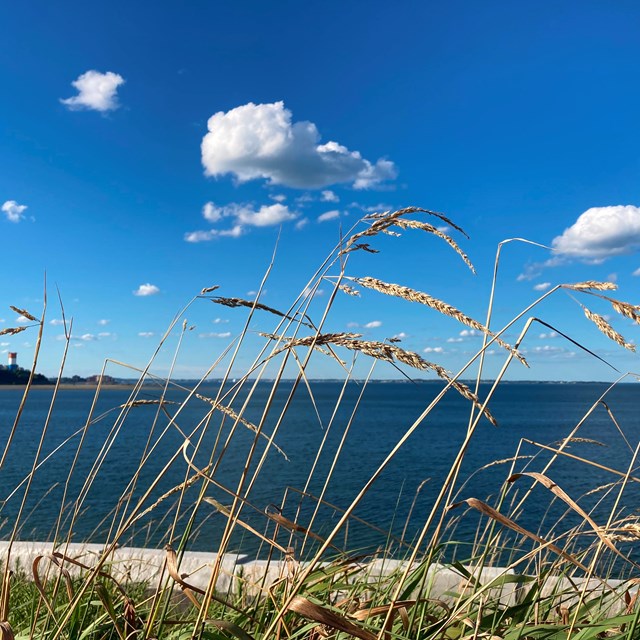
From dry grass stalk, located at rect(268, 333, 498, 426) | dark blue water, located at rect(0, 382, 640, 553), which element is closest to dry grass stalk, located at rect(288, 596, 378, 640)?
dry grass stalk, located at rect(268, 333, 498, 426)

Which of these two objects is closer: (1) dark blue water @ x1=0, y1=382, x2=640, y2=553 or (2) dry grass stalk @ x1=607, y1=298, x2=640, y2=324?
(2) dry grass stalk @ x1=607, y1=298, x2=640, y2=324

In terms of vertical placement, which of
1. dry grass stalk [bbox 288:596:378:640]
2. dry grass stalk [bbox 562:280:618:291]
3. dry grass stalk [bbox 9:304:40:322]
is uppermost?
dry grass stalk [bbox 562:280:618:291]

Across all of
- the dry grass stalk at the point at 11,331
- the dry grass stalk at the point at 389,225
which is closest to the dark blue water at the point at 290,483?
the dry grass stalk at the point at 11,331

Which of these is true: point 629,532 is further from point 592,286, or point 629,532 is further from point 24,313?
point 24,313

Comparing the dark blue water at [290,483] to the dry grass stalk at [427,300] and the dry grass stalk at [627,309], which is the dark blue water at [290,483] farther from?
the dry grass stalk at [627,309]

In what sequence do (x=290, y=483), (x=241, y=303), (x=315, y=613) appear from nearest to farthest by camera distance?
(x=315, y=613), (x=241, y=303), (x=290, y=483)

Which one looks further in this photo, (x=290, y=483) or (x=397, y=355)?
(x=290, y=483)

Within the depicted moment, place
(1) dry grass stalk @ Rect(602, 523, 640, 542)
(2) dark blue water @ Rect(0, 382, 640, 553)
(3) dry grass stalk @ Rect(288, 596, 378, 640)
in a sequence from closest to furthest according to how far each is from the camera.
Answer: (3) dry grass stalk @ Rect(288, 596, 378, 640), (1) dry grass stalk @ Rect(602, 523, 640, 542), (2) dark blue water @ Rect(0, 382, 640, 553)

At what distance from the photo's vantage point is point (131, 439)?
147 feet

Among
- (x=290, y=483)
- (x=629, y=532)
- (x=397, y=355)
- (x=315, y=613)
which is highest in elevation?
(x=397, y=355)

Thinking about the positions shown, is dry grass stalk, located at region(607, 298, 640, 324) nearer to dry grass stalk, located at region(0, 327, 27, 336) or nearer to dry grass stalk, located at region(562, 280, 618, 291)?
dry grass stalk, located at region(562, 280, 618, 291)

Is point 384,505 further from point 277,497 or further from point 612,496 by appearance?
point 612,496

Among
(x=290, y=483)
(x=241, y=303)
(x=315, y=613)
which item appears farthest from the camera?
(x=290, y=483)

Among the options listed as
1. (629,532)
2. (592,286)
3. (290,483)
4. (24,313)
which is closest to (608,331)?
(592,286)
